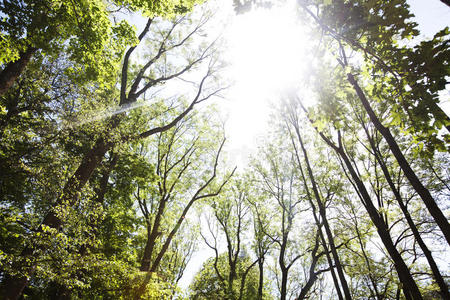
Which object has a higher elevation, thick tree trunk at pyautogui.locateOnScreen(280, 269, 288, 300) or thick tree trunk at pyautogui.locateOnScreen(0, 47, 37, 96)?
thick tree trunk at pyautogui.locateOnScreen(0, 47, 37, 96)

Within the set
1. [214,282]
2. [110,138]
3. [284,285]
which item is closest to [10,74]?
[110,138]

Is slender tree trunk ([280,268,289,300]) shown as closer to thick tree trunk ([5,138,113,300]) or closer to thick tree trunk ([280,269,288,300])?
thick tree trunk ([280,269,288,300])

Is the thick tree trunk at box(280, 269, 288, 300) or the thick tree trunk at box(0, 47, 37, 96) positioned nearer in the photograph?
the thick tree trunk at box(0, 47, 37, 96)

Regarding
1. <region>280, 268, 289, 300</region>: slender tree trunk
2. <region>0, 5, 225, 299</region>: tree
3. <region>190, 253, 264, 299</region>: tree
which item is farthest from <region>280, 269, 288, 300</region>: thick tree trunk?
<region>0, 5, 225, 299</region>: tree

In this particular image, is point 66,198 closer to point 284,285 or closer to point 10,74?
point 10,74

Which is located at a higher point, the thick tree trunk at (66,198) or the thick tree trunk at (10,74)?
the thick tree trunk at (10,74)

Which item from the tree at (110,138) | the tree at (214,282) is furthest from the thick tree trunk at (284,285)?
the tree at (110,138)

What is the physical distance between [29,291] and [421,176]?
78.2 feet

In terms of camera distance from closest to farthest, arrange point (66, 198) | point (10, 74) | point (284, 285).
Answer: point (66, 198), point (10, 74), point (284, 285)

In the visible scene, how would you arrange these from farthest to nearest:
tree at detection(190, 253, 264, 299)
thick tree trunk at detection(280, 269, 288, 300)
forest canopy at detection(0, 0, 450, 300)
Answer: tree at detection(190, 253, 264, 299), thick tree trunk at detection(280, 269, 288, 300), forest canopy at detection(0, 0, 450, 300)

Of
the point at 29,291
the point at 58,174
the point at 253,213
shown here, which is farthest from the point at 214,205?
the point at 58,174

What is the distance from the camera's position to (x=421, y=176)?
13453mm

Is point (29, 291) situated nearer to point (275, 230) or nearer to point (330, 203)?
point (275, 230)

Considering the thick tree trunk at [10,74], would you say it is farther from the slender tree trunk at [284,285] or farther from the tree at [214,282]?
the tree at [214,282]
